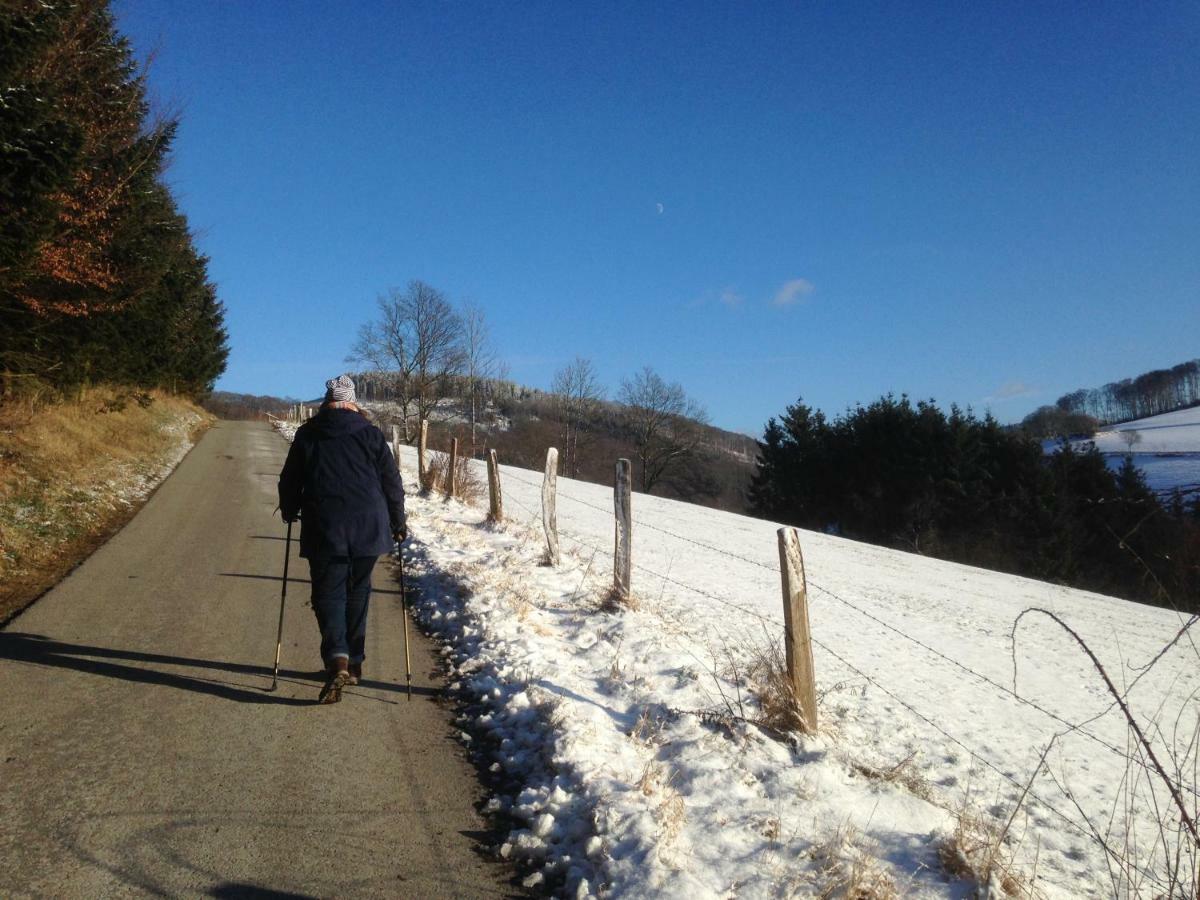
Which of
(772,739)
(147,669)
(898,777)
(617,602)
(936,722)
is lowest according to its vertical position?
(936,722)

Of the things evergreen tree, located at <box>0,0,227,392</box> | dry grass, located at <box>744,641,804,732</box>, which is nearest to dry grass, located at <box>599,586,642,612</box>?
dry grass, located at <box>744,641,804,732</box>

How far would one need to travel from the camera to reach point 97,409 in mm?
18875

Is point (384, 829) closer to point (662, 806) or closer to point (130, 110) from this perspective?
point (662, 806)

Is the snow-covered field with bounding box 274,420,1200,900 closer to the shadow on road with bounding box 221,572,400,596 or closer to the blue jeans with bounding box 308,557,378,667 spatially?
the blue jeans with bounding box 308,557,378,667

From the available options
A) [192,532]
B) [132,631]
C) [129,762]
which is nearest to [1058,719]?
[129,762]

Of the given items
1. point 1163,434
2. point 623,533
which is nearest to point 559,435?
point 623,533

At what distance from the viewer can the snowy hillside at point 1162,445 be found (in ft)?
188

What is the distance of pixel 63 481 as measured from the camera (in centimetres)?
1216

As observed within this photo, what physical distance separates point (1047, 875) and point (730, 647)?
3.28 m

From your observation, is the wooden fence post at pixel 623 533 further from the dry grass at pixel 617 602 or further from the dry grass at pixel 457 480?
A: the dry grass at pixel 457 480

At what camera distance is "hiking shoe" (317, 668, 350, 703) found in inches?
189

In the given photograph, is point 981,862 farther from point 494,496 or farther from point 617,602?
point 494,496

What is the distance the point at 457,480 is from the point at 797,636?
474 inches

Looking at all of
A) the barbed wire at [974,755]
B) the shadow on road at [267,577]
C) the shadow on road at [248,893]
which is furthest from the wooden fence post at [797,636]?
the shadow on road at [267,577]
